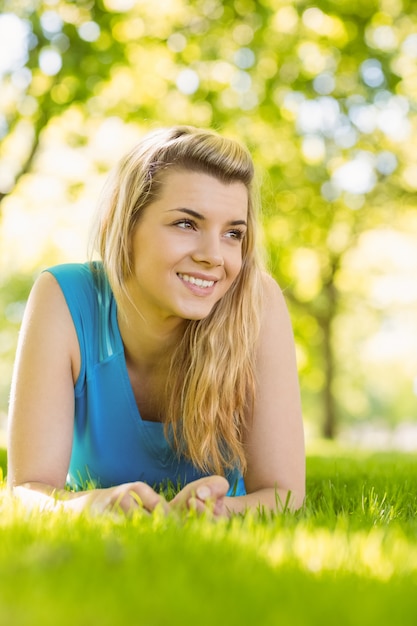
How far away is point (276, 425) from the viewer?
3.37m

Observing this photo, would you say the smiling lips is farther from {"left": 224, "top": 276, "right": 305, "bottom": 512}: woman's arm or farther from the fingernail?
the fingernail

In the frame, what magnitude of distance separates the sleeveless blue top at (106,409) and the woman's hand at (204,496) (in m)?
0.99

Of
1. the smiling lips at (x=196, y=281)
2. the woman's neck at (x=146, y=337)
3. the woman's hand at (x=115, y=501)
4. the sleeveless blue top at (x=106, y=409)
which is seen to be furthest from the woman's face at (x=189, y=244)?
the woman's hand at (x=115, y=501)

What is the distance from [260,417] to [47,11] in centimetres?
760

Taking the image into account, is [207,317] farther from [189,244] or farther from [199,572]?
[199,572]

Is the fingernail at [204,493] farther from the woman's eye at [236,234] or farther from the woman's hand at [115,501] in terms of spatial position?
the woman's eye at [236,234]

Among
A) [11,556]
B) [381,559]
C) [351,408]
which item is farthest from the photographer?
[351,408]

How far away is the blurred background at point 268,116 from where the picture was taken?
9.88 m

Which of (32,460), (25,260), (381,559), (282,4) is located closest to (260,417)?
(32,460)

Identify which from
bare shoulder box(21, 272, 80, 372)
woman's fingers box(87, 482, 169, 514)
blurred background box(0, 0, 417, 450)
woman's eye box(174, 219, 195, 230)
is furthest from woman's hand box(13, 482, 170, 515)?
blurred background box(0, 0, 417, 450)

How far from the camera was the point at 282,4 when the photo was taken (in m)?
11.0

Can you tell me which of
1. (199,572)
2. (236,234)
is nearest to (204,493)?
(199,572)

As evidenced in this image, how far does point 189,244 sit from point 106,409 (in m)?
0.88

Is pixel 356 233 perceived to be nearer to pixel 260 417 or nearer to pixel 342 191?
pixel 342 191
